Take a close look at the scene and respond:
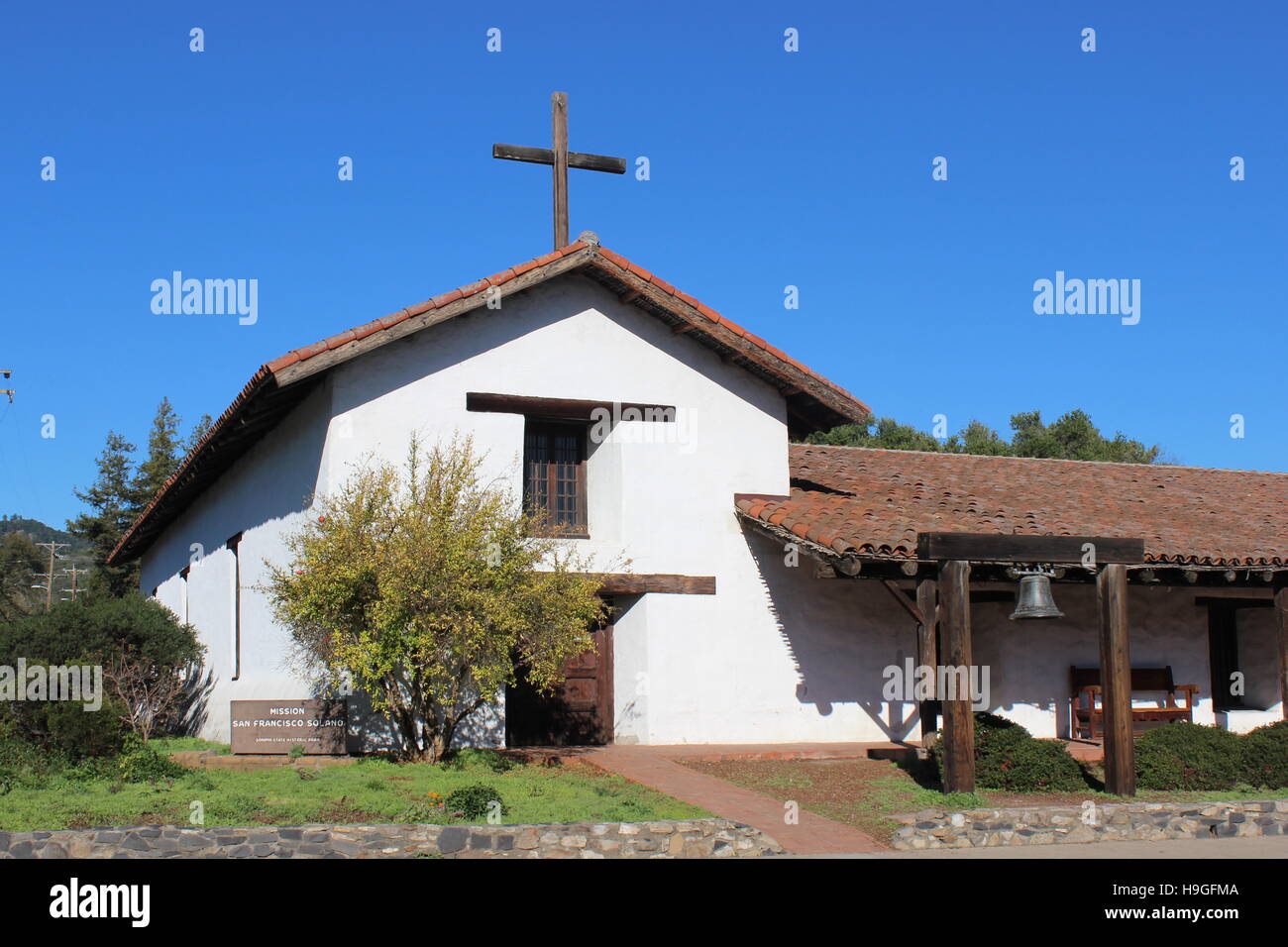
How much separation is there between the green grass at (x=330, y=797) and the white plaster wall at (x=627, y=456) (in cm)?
264

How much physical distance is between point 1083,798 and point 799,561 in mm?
5389

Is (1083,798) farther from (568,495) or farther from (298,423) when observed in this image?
(298,423)

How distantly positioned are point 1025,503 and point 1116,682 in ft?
16.2

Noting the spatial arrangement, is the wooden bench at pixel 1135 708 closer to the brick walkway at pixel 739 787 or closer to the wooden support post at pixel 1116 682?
the brick walkway at pixel 739 787

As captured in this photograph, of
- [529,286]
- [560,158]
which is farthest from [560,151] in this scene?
[529,286]

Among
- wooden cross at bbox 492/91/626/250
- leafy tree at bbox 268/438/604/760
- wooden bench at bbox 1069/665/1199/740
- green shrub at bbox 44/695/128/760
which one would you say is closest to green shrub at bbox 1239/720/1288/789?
wooden bench at bbox 1069/665/1199/740

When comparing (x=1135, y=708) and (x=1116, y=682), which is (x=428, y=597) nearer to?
(x=1116, y=682)

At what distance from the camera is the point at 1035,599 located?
1168cm

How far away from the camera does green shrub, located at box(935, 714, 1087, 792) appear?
12133mm

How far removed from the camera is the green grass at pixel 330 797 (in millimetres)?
9734

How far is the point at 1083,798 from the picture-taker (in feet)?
38.8

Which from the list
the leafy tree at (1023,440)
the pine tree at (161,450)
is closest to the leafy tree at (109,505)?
the pine tree at (161,450)

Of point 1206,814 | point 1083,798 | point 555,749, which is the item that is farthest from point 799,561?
point 1206,814

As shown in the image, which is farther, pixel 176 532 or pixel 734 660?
pixel 176 532
